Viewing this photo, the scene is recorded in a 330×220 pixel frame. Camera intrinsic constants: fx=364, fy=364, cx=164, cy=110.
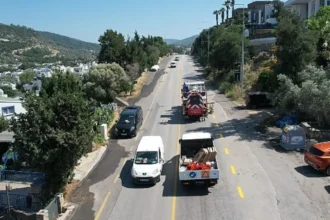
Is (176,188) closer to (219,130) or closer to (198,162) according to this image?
(198,162)

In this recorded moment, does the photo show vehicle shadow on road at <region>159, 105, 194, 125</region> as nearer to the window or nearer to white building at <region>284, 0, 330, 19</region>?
the window

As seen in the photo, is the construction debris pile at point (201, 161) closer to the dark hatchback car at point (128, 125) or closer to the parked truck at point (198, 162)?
the parked truck at point (198, 162)

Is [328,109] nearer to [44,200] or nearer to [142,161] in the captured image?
[142,161]

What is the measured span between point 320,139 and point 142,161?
13.0 metres

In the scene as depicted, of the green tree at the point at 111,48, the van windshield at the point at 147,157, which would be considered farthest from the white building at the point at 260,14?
the van windshield at the point at 147,157

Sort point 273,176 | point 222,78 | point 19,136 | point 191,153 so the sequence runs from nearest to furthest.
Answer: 1. point 19,136
2. point 273,176
3. point 191,153
4. point 222,78

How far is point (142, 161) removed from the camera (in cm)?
1975

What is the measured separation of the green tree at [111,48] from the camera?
55.2 metres

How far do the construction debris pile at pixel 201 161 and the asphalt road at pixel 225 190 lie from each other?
45.2 inches

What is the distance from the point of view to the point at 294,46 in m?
29.1

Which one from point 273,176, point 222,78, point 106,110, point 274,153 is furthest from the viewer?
point 222,78

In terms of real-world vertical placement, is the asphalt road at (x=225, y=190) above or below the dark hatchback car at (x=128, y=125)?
below

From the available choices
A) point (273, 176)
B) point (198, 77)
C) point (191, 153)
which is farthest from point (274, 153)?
point (198, 77)

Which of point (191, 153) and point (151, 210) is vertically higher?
point (191, 153)
